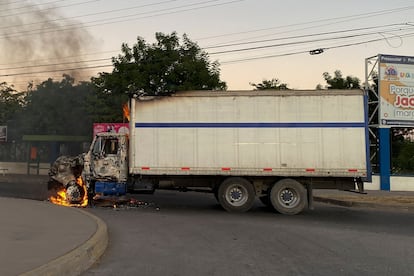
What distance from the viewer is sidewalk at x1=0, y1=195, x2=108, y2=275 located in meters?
5.88

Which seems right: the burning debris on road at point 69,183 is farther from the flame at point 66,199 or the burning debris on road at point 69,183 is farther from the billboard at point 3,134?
the billboard at point 3,134

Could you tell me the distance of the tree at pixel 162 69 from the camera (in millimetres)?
24531

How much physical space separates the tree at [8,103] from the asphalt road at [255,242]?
3514 centimetres

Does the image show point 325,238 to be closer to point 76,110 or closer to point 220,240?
point 220,240

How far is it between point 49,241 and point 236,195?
774cm

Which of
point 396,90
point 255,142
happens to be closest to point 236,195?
point 255,142

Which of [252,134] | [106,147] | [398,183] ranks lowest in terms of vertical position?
[398,183]

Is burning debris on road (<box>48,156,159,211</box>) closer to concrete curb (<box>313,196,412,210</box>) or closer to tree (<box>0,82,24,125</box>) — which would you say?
concrete curb (<box>313,196,412,210</box>)

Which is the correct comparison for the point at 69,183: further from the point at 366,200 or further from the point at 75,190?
the point at 366,200

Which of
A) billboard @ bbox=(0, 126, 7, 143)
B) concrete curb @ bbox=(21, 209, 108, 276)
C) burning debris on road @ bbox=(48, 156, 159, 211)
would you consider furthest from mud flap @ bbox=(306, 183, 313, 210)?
billboard @ bbox=(0, 126, 7, 143)

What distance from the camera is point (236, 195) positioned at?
14414mm

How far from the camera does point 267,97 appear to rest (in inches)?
559

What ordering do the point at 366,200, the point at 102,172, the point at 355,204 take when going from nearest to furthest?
the point at 102,172 → the point at 355,204 → the point at 366,200

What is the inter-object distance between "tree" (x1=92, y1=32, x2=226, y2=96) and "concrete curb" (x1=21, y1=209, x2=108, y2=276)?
55.5 feet
